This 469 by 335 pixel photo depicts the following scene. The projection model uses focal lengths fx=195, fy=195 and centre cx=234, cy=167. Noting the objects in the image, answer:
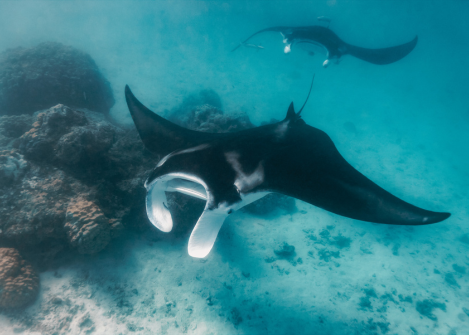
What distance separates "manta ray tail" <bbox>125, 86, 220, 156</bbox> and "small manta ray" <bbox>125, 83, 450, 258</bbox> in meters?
0.75

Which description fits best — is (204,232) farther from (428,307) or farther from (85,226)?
(428,307)

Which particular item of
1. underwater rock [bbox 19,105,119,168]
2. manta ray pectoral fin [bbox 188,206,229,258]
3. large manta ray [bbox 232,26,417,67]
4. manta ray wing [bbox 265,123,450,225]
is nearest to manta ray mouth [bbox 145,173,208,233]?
manta ray pectoral fin [bbox 188,206,229,258]

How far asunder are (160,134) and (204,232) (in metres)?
2.15

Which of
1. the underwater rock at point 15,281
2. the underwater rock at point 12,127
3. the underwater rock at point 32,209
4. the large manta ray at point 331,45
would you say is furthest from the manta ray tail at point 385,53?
the underwater rock at point 15,281

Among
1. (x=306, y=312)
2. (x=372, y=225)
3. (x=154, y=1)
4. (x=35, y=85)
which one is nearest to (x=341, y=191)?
(x=306, y=312)

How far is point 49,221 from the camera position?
3438 millimetres

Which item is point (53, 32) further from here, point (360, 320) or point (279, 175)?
point (360, 320)

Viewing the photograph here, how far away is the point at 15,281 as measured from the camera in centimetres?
311

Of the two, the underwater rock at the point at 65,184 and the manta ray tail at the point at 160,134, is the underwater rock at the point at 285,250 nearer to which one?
the underwater rock at the point at 65,184

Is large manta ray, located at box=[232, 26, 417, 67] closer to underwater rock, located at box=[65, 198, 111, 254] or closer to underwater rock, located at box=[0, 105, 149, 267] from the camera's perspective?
underwater rock, located at box=[0, 105, 149, 267]

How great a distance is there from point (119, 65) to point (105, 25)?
993 centimetres

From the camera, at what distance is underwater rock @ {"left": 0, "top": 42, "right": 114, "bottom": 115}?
23.2 feet

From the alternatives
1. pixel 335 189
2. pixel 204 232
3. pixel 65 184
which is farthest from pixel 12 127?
pixel 335 189

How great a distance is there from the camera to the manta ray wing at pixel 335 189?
79.1 inches
